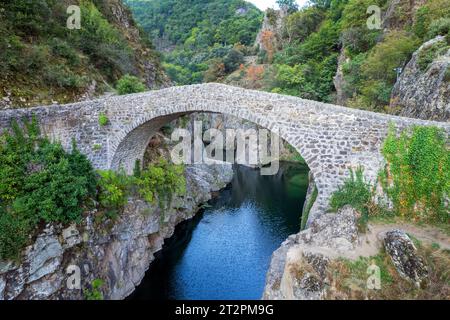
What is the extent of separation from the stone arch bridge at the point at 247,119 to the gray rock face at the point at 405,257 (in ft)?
7.84

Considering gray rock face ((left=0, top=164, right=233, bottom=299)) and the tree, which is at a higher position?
the tree

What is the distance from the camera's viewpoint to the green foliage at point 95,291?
358 inches

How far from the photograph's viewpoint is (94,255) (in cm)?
984

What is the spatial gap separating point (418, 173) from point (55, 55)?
18.2 metres

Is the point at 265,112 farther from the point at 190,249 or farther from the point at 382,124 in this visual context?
the point at 190,249

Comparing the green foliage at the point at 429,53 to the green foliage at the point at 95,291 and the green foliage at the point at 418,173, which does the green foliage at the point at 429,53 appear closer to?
the green foliage at the point at 418,173

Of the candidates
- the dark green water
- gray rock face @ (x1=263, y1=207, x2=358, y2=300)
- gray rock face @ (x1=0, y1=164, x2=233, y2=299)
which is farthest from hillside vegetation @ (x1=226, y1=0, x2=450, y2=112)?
gray rock face @ (x1=0, y1=164, x2=233, y2=299)

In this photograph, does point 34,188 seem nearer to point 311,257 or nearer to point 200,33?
point 311,257

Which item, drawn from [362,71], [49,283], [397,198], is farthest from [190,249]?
[362,71]

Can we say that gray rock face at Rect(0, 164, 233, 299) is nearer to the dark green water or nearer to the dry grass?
the dark green water

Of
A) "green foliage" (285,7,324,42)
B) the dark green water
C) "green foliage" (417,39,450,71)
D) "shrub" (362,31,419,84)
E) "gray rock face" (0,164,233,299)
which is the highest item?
"green foliage" (285,7,324,42)

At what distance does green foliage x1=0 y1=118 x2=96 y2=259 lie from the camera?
26.7 feet

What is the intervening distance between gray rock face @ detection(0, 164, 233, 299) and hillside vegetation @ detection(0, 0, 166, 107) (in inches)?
277

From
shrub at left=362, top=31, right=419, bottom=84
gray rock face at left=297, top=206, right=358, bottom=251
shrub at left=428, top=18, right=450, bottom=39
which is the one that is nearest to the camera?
gray rock face at left=297, top=206, right=358, bottom=251
